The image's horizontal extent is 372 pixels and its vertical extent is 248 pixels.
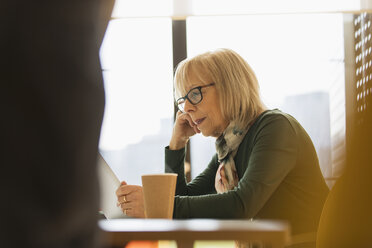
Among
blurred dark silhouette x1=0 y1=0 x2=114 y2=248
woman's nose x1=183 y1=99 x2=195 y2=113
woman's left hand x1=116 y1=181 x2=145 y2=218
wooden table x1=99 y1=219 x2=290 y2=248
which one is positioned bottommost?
woman's left hand x1=116 y1=181 x2=145 y2=218

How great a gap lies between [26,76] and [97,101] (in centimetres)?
6

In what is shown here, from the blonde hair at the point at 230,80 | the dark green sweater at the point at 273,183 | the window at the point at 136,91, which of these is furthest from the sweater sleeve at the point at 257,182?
the window at the point at 136,91

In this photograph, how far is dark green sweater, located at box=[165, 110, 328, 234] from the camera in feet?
4.08

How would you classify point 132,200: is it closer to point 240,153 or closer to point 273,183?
point 273,183

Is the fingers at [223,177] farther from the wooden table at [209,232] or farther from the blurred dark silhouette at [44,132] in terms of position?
the blurred dark silhouette at [44,132]

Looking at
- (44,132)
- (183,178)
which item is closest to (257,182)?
(183,178)

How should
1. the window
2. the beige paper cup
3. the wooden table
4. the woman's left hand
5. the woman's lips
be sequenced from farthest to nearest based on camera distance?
the window, the woman's lips, the woman's left hand, the beige paper cup, the wooden table

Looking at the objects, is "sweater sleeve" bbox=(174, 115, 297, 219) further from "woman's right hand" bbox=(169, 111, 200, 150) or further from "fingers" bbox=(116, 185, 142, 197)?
"woman's right hand" bbox=(169, 111, 200, 150)

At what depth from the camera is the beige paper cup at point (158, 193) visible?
3.03ft

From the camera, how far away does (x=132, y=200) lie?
122 centimetres

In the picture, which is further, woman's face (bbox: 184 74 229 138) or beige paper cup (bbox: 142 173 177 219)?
woman's face (bbox: 184 74 229 138)

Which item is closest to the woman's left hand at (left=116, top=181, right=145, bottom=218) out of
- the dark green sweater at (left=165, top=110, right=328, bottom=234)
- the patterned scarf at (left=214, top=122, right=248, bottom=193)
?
the dark green sweater at (left=165, top=110, right=328, bottom=234)

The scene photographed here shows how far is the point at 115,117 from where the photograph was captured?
10.2ft

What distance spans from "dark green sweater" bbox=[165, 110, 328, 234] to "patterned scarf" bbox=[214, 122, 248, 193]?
24mm
